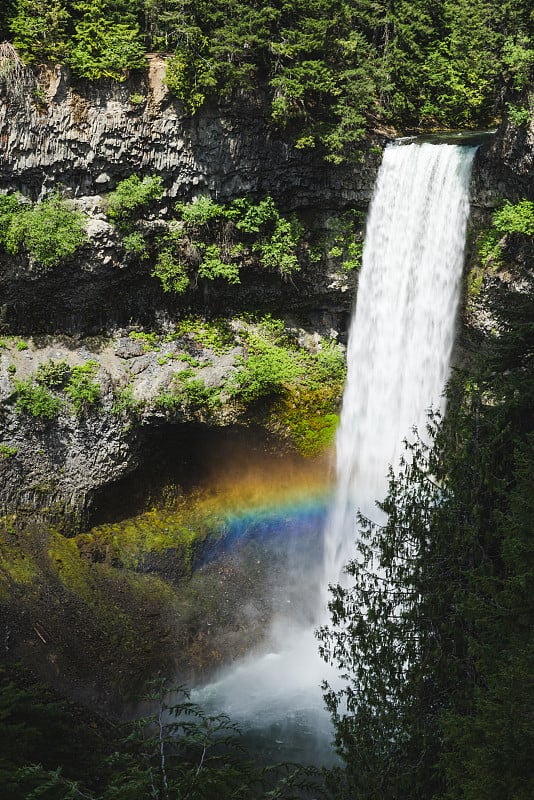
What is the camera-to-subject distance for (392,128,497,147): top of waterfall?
16531 mm

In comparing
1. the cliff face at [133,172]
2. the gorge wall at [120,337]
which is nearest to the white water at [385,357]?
the gorge wall at [120,337]

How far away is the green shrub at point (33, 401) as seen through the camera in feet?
54.9

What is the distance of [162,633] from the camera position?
626 inches

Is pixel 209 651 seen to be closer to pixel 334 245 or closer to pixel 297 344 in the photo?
pixel 297 344

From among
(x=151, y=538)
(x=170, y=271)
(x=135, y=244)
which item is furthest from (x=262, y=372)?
(x=151, y=538)

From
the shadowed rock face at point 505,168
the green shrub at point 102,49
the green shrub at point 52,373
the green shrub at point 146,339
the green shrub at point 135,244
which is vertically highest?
the green shrub at point 102,49

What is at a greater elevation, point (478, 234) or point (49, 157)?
point (49, 157)

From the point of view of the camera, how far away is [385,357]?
1759 centimetres

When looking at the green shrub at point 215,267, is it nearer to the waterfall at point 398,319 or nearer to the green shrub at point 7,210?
the waterfall at point 398,319

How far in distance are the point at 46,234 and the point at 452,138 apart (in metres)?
11.0

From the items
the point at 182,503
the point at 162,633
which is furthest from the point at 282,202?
the point at 162,633

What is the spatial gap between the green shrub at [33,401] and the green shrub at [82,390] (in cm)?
48

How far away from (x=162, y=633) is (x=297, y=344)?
8754mm

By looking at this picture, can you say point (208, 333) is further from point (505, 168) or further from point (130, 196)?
point (505, 168)
